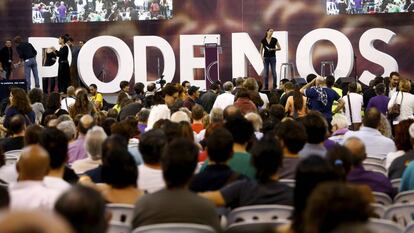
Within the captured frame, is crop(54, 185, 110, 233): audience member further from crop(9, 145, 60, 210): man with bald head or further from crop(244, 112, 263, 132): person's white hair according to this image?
crop(244, 112, 263, 132): person's white hair

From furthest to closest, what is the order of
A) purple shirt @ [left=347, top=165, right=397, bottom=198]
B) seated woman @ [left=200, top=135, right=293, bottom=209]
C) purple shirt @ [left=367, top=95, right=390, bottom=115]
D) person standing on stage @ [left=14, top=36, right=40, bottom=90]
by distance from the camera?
person standing on stage @ [left=14, top=36, right=40, bottom=90], purple shirt @ [left=367, top=95, right=390, bottom=115], purple shirt @ [left=347, top=165, right=397, bottom=198], seated woman @ [left=200, top=135, right=293, bottom=209]

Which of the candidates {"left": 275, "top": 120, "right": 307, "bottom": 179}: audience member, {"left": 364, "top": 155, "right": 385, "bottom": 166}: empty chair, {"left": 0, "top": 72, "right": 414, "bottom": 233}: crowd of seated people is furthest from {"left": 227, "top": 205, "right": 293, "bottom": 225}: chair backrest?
{"left": 364, "top": 155, "right": 385, "bottom": 166}: empty chair

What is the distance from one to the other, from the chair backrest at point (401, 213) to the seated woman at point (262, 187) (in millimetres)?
648

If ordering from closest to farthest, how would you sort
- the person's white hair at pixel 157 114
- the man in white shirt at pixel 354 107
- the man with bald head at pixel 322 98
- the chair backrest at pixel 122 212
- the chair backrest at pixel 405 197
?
the chair backrest at pixel 122 212 < the chair backrest at pixel 405 197 < the person's white hair at pixel 157 114 < the man with bald head at pixel 322 98 < the man in white shirt at pixel 354 107

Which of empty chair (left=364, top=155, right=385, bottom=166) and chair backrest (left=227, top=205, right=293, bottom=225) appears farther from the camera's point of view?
empty chair (left=364, top=155, right=385, bottom=166)

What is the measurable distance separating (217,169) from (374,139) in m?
3.40

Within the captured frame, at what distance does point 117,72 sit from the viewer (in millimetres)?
25188

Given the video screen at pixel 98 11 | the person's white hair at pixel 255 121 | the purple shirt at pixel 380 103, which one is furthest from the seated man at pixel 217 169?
the video screen at pixel 98 11

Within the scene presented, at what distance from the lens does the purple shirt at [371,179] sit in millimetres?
6715

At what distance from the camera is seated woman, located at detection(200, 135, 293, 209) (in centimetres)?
599

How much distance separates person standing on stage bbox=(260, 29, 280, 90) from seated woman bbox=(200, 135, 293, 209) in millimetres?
15977

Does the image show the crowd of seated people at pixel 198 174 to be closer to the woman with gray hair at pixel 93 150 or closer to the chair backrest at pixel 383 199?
the woman with gray hair at pixel 93 150

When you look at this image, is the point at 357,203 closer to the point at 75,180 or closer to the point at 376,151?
the point at 75,180

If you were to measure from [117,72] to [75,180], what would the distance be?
18.3 metres
